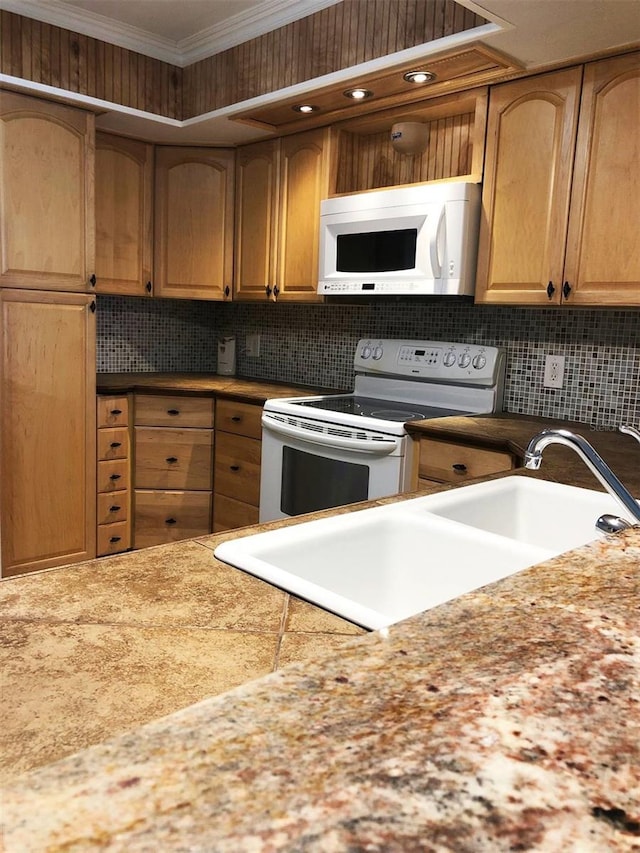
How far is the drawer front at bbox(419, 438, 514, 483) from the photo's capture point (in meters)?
2.37

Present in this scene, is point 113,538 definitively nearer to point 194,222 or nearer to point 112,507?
point 112,507

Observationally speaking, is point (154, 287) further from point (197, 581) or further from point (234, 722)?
point (234, 722)

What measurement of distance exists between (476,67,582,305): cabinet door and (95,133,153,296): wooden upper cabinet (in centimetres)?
191

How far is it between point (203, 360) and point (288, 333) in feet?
2.43

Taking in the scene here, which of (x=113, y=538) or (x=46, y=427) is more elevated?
(x=46, y=427)

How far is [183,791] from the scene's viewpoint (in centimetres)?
34

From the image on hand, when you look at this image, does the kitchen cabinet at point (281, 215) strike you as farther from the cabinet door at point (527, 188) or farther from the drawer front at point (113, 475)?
the drawer front at point (113, 475)

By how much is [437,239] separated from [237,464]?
146 centimetres

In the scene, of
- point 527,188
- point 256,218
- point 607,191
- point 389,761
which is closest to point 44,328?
point 256,218

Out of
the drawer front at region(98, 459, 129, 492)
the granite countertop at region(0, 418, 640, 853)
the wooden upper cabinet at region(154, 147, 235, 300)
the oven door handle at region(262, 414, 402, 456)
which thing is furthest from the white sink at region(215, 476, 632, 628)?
the wooden upper cabinet at region(154, 147, 235, 300)

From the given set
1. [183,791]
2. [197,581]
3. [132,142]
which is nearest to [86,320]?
[132,142]

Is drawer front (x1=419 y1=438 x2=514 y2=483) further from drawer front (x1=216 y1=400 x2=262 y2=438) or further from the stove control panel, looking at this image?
drawer front (x1=216 y1=400 x2=262 y2=438)

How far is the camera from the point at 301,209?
135 inches

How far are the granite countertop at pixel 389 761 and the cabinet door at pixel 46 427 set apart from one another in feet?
9.47
